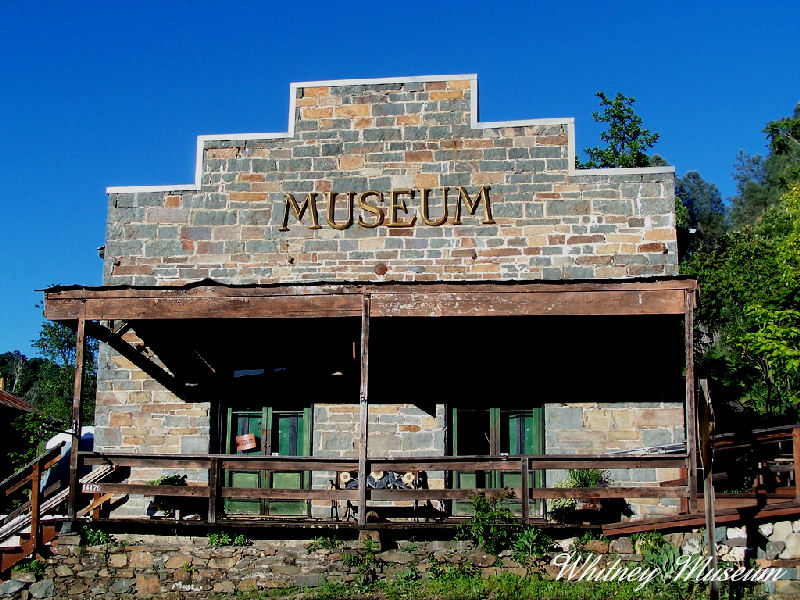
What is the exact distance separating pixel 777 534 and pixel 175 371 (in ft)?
26.5

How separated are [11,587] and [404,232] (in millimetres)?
6675

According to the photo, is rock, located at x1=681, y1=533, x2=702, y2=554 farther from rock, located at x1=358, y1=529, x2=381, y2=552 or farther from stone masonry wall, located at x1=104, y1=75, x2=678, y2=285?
stone masonry wall, located at x1=104, y1=75, x2=678, y2=285

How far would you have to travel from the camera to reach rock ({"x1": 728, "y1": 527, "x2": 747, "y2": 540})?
1002 centimetres

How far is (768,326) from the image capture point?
606 inches

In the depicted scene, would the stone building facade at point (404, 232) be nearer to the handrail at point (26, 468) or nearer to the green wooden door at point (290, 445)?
the green wooden door at point (290, 445)

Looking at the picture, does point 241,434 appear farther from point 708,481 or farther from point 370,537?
point 708,481

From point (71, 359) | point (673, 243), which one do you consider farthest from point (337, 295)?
point (71, 359)

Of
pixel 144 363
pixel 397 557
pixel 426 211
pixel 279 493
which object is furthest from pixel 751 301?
pixel 144 363

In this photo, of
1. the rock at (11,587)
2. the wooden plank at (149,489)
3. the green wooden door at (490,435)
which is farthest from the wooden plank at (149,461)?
the green wooden door at (490,435)

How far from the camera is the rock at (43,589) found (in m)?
10.5

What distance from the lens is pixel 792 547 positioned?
32.1 ft

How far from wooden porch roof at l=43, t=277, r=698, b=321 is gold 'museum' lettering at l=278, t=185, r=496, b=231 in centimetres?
230

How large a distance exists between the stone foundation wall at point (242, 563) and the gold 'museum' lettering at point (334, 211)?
14.6ft

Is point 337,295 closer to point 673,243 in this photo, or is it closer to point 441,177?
point 441,177
